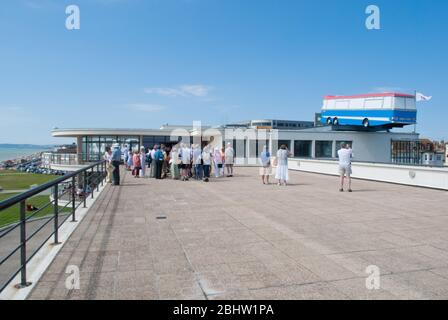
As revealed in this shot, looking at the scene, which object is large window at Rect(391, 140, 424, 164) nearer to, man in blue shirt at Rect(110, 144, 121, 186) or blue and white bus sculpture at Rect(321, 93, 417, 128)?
blue and white bus sculpture at Rect(321, 93, 417, 128)

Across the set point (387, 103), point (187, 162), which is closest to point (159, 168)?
point (187, 162)

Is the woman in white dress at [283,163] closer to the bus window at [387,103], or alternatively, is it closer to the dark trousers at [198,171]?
the dark trousers at [198,171]

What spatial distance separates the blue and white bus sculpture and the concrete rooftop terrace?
797 inches

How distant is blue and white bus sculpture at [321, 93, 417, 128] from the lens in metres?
28.0

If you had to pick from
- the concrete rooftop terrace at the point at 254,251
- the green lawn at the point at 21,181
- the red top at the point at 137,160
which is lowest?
the green lawn at the point at 21,181

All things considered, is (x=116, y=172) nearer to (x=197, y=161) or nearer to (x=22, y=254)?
(x=197, y=161)

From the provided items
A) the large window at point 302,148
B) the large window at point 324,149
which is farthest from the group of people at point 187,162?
the large window at point 324,149

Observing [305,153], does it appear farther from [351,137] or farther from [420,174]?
[420,174]

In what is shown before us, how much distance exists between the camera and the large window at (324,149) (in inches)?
1261

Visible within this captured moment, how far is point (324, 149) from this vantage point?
32.3 metres

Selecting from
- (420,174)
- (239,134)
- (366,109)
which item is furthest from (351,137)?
(420,174)

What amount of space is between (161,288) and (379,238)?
3928mm

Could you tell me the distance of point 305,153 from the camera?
31.6 meters

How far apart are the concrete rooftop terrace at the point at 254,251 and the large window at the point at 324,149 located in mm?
22420
